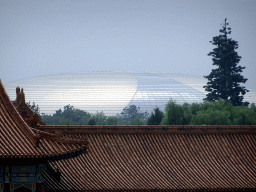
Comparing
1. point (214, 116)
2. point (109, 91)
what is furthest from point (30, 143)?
point (109, 91)

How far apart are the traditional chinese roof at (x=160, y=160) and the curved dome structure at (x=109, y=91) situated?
11011cm

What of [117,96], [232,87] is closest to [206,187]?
[232,87]

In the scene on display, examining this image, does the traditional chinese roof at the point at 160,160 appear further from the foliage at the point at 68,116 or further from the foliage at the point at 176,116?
the foliage at the point at 68,116

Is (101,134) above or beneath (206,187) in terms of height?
above

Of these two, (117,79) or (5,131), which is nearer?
(5,131)

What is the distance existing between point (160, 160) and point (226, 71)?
2293 inches

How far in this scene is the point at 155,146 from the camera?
28.8 m

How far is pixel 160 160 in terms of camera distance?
1109 inches

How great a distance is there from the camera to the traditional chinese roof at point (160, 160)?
26406 mm

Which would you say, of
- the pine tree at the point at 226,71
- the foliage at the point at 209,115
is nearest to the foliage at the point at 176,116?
the foliage at the point at 209,115

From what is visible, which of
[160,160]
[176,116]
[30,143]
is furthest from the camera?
[176,116]

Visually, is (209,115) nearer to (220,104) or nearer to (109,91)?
(220,104)

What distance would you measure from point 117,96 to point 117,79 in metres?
17.5

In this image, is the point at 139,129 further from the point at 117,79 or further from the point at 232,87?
the point at 117,79
